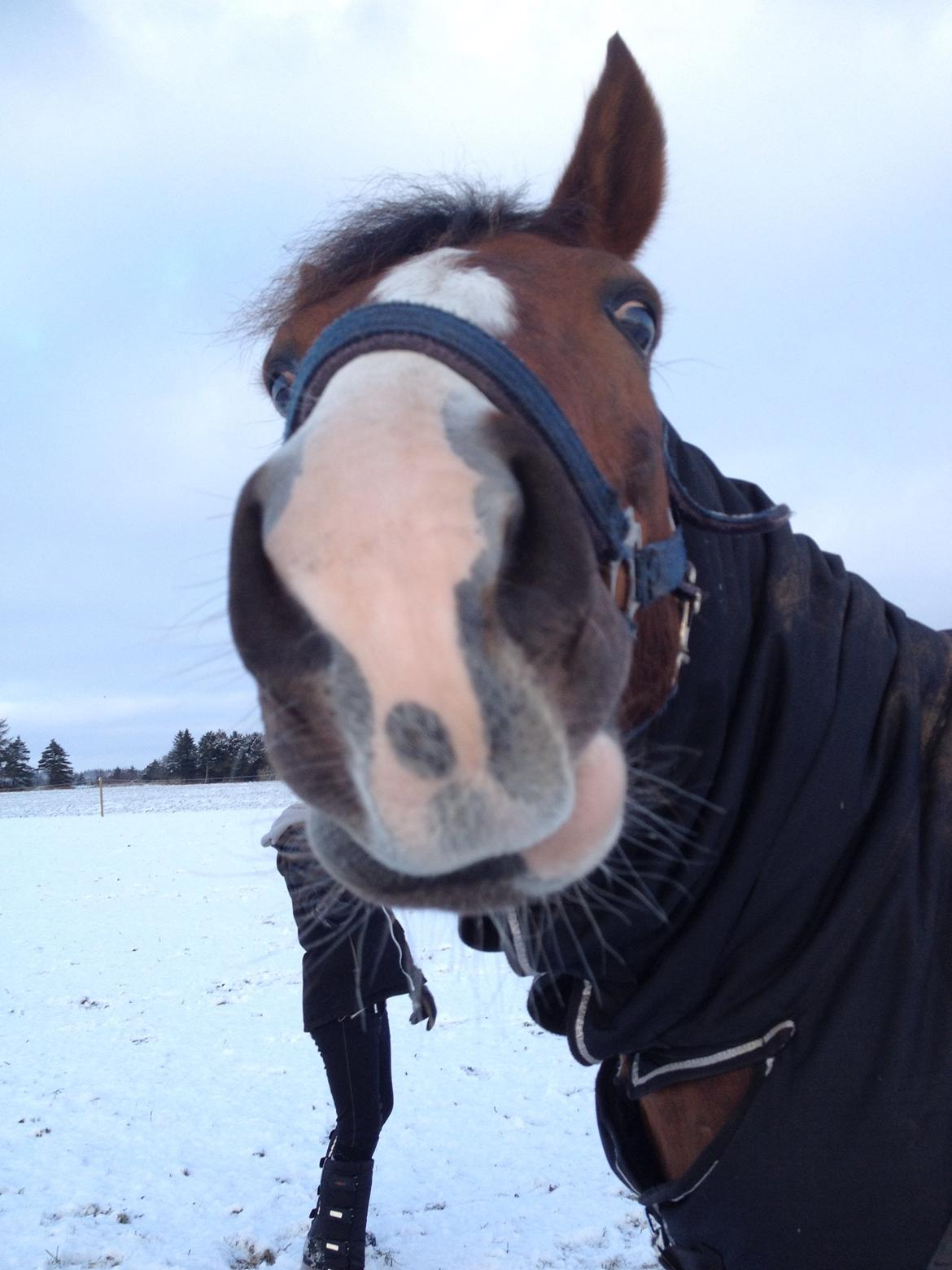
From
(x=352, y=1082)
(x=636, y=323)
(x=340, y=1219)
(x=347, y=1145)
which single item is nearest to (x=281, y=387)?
(x=636, y=323)

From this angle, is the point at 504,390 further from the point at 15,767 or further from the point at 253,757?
the point at 15,767

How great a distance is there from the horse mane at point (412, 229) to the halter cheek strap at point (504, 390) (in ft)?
1.64

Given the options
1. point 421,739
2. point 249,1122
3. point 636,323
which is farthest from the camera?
point 249,1122

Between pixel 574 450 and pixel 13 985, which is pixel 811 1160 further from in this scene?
pixel 13 985

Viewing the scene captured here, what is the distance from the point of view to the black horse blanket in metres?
1.56

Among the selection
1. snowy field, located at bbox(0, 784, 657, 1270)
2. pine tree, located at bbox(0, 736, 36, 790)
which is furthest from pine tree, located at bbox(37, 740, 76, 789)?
snowy field, located at bbox(0, 784, 657, 1270)

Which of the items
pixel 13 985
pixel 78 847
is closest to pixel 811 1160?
pixel 13 985

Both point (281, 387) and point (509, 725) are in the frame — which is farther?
point (281, 387)

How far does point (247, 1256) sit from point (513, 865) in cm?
345

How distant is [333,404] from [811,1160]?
1645mm

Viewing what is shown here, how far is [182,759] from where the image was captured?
101 ft

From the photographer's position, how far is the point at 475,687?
0.94m

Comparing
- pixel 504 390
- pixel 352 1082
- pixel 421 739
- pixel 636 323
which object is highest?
pixel 636 323

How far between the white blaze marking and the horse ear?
70 centimetres
